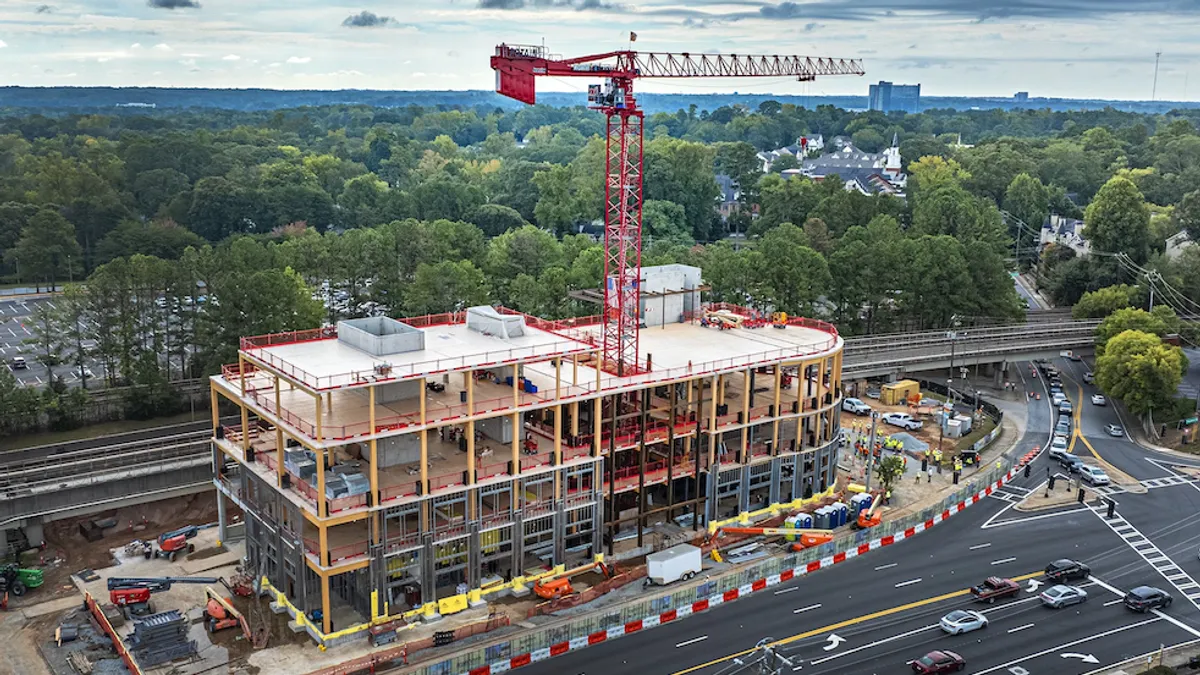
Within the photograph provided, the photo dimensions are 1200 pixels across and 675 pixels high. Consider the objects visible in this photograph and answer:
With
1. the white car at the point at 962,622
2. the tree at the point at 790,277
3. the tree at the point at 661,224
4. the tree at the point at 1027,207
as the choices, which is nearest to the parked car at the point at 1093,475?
the white car at the point at 962,622

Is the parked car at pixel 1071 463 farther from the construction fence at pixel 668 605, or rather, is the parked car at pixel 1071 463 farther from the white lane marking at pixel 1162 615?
the white lane marking at pixel 1162 615

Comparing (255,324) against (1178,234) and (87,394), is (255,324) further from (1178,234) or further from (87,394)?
(1178,234)

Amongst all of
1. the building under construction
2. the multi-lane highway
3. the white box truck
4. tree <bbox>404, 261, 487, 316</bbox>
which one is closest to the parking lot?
tree <bbox>404, 261, 487, 316</bbox>

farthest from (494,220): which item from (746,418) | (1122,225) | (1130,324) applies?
(746,418)

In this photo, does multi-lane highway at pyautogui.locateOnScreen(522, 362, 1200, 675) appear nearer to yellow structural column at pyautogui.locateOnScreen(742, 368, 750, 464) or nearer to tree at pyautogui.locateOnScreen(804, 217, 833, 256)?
yellow structural column at pyautogui.locateOnScreen(742, 368, 750, 464)

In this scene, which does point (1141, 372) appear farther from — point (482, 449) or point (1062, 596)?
point (482, 449)

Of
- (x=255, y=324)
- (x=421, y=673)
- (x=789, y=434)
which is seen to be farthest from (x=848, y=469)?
(x=255, y=324)
